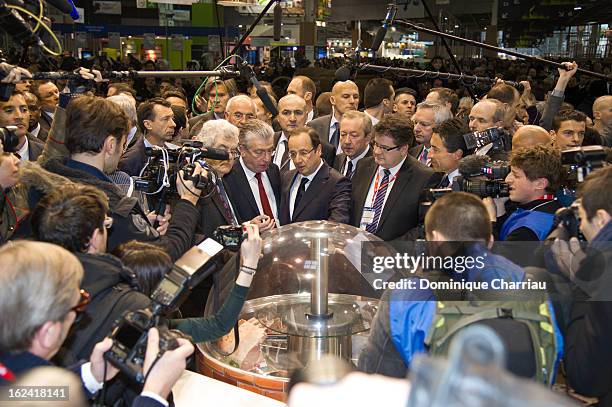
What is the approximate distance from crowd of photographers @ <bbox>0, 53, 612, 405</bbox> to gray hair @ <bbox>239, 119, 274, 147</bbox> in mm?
15

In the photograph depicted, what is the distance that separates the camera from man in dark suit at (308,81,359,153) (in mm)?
6309

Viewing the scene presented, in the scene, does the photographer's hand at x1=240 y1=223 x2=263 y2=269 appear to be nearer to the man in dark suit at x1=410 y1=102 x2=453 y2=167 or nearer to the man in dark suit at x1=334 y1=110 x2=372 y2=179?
the man in dark suit at x1=334 y1=110 x2=372 y2=179

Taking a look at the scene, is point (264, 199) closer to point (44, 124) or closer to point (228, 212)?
point (228, 212)

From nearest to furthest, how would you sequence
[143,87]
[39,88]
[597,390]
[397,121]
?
1. [597,390]
2. [397,121]
3. [39,88]
4. [143,87]

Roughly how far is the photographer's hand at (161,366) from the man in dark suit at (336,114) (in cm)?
455

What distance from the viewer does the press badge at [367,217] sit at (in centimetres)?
416

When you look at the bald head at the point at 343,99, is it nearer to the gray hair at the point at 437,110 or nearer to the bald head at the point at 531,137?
the gray hair at the point at 437,110

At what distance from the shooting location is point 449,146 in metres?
4.38

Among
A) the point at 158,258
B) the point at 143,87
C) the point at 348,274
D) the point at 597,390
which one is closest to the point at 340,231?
the point at 348,274

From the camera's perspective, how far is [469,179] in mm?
3439

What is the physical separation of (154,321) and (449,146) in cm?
292

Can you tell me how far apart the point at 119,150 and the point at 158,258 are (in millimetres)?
967

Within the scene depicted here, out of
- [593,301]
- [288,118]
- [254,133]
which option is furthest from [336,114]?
[593,301]

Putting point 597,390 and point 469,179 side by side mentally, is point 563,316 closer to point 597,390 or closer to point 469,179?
point 597,390
